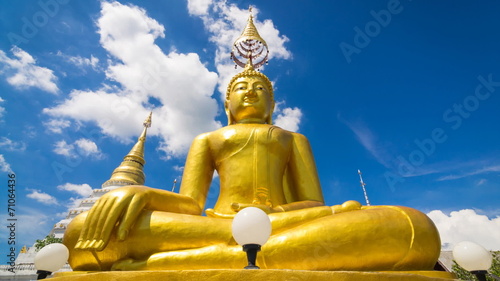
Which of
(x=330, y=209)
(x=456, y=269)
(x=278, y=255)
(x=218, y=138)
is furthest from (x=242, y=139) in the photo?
(x=456, y=269)

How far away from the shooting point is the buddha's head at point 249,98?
226 inches

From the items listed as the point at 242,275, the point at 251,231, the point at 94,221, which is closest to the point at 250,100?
the point at 94,221

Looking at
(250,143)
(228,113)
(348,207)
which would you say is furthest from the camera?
(228,113)

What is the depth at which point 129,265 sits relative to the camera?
3.14 m

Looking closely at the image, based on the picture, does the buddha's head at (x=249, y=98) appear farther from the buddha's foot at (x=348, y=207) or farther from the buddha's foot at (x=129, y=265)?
the buddha's foot at (x=129, y=265)

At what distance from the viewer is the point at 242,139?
16.7 feet

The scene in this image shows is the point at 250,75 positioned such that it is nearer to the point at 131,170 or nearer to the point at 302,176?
the point at 302,176

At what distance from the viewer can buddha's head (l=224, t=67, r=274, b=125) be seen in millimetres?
5738

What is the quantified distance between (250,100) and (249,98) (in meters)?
0.04

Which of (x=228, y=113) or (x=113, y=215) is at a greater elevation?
(x=228, y=113)

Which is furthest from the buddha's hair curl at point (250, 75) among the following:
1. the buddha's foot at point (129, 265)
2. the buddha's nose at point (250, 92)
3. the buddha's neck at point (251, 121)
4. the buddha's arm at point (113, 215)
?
the buddha's foot at point (129, 265)

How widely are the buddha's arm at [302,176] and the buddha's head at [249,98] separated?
0.80 meters

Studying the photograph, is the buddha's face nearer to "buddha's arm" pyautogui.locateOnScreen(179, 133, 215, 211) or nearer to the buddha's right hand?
"buddha's arm" pyautogui.locateOnScreen(179, 133, 215, 211)

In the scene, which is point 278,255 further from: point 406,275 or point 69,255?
point 69,255
